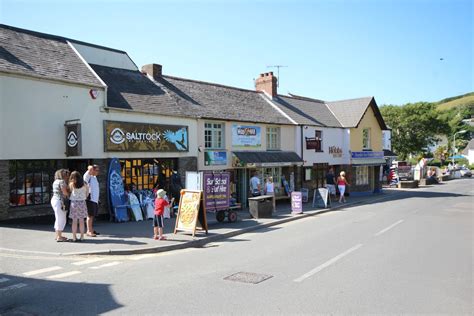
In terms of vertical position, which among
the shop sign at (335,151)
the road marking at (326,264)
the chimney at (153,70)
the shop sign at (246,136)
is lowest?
the road marking at (326,264)

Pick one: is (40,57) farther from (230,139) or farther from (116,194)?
(230,139)

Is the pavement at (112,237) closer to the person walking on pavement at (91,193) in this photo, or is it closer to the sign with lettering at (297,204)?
the person walking on pavement at (91,193)

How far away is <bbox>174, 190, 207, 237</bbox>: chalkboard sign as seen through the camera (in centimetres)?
1212

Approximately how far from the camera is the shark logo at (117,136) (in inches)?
591

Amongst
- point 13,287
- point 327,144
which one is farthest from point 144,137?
point 327,144

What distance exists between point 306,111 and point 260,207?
13.8 metres

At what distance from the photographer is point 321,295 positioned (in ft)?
21.0

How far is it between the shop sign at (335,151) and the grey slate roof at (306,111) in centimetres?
162

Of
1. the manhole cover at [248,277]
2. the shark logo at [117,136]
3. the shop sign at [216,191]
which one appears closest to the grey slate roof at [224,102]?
the shark logo at [117,136]

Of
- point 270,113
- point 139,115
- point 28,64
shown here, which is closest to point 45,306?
point 28,64

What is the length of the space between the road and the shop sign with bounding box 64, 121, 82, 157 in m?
5.13

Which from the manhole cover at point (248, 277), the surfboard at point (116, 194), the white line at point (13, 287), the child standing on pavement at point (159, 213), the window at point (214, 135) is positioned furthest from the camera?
the window at point (214, 135)

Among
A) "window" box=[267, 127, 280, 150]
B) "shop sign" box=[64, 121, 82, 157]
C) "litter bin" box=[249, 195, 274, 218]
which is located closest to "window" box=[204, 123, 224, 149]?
"window" box=[267, 127, 280, 150]

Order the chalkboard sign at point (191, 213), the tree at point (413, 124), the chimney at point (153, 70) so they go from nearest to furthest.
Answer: the chalkboard sign at point (191, 213) < the chimney at point (153, 70) < the tree at point (413, 124)
